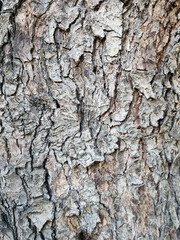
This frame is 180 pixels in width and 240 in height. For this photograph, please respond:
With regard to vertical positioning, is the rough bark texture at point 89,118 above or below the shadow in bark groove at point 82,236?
above

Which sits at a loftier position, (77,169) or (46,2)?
(46,2)

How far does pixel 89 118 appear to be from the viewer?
91 cm

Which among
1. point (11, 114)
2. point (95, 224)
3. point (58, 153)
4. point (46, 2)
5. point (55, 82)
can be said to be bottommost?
point (95, 224)

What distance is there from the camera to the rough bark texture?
835 mm

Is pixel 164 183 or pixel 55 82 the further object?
pixel 164 183

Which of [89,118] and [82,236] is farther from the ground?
[89,118]

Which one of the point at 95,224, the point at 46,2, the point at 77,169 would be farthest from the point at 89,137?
the point at 46,2

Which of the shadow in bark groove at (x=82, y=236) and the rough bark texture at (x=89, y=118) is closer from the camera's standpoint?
the rough bark texture at (x=89, y=118)

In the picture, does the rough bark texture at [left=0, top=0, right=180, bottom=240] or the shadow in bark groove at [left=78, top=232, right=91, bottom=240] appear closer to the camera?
the rough bark texture at [left=0, top=0, right=180, bottom=240]

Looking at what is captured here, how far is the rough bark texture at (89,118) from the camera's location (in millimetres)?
835

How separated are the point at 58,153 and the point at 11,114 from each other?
23 cm

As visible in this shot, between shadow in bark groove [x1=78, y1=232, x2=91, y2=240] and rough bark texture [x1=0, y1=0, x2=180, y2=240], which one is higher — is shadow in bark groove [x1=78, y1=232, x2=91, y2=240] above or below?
below

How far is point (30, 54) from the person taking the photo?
2.80ft

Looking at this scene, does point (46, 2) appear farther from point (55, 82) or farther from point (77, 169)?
point (77, 169)
